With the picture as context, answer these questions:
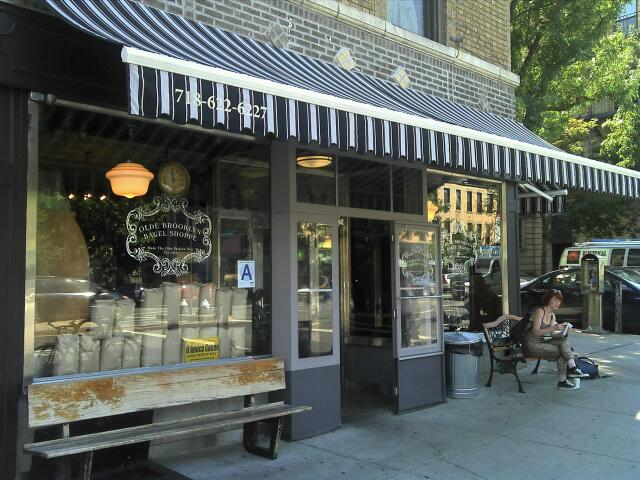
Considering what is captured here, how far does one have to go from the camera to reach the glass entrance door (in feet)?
21.1

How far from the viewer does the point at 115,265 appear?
4992mm

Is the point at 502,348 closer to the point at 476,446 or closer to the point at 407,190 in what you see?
the point at 407,190

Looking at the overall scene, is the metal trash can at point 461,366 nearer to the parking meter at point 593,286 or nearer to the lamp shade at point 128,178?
the lamp shade at point 128,178

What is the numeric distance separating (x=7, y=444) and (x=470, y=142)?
423 cm

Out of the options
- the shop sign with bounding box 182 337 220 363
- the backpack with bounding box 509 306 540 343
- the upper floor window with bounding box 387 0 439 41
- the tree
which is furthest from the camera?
the tree

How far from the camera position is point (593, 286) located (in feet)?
42.4

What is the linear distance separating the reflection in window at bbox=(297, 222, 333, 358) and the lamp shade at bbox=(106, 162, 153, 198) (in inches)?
59.6

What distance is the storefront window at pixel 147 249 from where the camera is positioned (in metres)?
4.56

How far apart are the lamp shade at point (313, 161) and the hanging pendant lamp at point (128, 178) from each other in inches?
57.5

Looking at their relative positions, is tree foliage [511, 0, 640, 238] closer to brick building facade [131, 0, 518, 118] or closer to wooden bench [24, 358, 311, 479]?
brick building facade [131, 0, 518, 118]

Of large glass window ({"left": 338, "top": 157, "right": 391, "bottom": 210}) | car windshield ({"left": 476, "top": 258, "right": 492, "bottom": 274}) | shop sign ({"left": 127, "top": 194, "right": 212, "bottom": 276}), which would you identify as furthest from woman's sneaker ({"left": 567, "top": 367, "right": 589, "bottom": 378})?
shop sign ({"left": 127, "top": 194, "right": 212, "bottom": 276})

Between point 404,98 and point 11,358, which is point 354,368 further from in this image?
point 11,358

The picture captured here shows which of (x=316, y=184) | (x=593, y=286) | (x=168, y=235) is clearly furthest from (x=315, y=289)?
(x=593, y=286)

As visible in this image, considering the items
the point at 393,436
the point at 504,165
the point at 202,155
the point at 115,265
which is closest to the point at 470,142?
the point at 504,165
